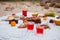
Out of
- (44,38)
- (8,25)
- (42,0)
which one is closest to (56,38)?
(44,38)

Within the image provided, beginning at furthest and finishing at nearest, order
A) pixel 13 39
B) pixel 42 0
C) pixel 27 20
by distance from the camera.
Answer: pixel 42 0 → pixel 27 20 → pixel 13 39

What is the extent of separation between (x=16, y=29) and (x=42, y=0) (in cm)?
321

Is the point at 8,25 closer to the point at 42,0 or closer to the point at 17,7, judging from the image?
the point at 17,7

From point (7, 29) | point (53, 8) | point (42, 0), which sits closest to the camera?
point (7, 29)

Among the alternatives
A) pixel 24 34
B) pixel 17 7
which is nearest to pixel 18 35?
pixel 24 34

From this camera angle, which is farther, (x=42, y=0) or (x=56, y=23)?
(x=42, y=0)

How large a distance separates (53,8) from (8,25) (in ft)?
8.31

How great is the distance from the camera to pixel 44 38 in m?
1.35

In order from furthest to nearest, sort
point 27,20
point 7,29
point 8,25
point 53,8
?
1. point 53,8
2. point 27,20
3. point 8,25
4. point 7,29

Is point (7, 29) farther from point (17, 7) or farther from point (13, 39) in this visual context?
point (17, 7)

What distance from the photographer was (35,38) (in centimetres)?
136

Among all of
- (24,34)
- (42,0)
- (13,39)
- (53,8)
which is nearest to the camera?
(13,39)

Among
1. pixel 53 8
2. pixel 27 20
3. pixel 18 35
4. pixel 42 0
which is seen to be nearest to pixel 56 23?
pixel 27 20

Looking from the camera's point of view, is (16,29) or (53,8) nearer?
(16,29)
